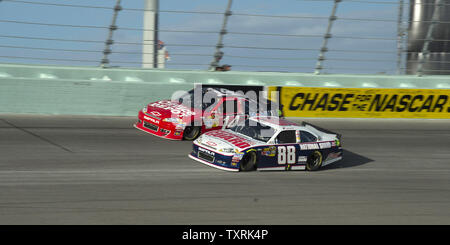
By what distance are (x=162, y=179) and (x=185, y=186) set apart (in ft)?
1.91

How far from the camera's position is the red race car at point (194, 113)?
12.4 metres

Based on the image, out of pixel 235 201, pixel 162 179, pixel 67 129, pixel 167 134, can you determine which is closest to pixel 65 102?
pixel 67 129

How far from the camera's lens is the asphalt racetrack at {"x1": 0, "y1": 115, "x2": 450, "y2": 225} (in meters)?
7.54

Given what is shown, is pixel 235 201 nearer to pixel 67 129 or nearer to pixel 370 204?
pixel 370 204

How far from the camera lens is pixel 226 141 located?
10203mm

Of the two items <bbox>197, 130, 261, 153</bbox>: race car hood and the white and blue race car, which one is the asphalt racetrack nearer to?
the white and blue race car

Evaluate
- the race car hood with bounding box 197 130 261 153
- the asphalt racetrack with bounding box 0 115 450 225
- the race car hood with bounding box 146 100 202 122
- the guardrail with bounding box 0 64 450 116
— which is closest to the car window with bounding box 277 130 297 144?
the race car hood with bounding box 197 130 261 153

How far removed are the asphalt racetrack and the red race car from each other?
0.30 meters

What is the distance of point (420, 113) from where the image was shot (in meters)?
17.2

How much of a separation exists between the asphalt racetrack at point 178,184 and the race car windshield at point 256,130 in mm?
759

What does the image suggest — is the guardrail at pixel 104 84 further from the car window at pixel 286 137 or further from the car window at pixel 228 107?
the car window at pixel 286 137

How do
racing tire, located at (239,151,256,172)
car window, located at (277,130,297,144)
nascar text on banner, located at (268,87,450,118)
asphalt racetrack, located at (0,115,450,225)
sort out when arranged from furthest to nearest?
nascar text on banner, located at (268,87,450,118) < car window, located at (277,130,297,144) < racing tire, located at (239,151,256,172) < asphalt racetrack, located at (0,115,450,225)

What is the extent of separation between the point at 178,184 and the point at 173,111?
12.0 ft

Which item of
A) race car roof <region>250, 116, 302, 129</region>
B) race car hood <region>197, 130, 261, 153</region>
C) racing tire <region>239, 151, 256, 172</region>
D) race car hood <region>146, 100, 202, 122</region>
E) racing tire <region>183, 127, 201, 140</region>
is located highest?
race car roof <region>250, 116, 302, 129</region>
